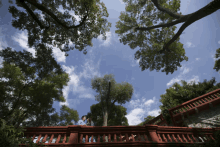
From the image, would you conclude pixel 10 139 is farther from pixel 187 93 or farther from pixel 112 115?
pixel 112 115

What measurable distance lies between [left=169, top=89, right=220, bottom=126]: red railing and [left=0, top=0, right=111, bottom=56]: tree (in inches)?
377

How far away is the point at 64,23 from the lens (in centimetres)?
930

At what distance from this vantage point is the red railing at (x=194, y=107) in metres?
7.65

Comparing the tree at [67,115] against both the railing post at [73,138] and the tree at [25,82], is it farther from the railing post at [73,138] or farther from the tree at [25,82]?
the railing post at [73,138]

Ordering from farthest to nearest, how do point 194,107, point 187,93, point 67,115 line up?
point 67,115
point 187,93
point 194,107

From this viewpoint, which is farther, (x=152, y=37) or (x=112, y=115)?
(x=112, y=115)

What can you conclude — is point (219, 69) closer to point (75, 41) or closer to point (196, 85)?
point (196, 85)

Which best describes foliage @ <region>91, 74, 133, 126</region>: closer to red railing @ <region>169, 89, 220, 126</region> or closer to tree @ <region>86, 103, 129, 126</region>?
tree @ <region>86, 103, 129, 126</region>

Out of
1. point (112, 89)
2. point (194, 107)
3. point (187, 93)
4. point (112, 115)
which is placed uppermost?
point (112, 89)

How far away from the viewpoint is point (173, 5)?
10797 mm

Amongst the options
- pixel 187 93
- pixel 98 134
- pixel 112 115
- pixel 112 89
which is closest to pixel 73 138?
pixel 98 134

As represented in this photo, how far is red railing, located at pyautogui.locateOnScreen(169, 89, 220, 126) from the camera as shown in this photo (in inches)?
301

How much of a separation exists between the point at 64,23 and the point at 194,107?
12.4 m

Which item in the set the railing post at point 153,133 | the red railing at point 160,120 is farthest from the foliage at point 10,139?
the red railing at point 160,120
